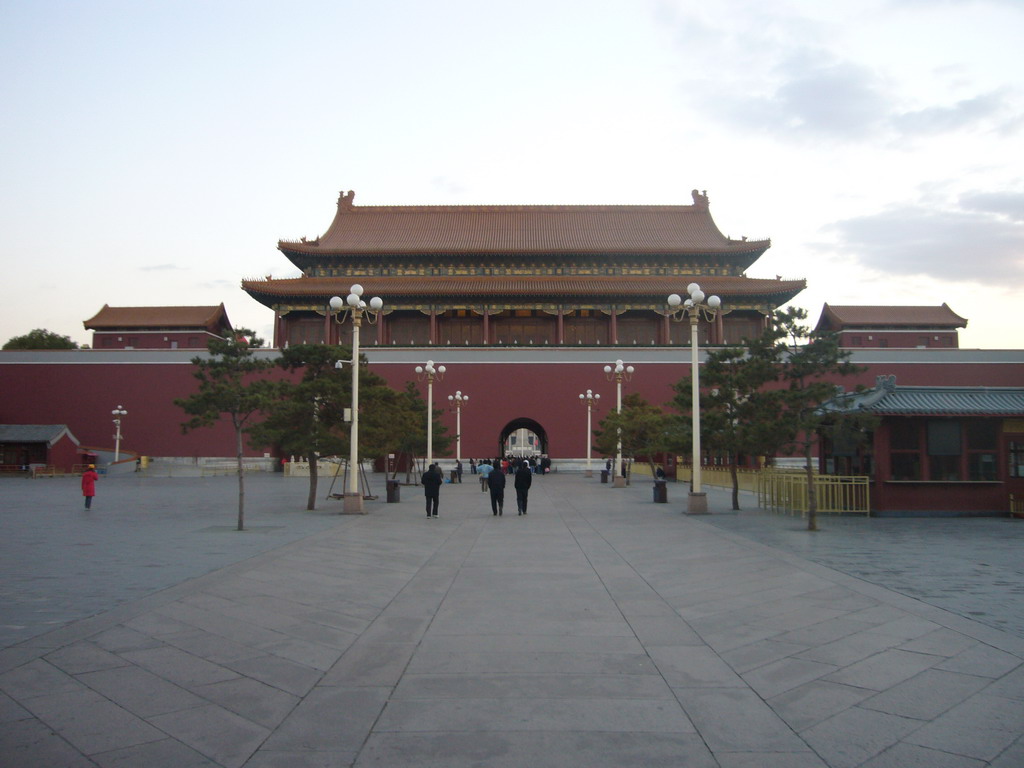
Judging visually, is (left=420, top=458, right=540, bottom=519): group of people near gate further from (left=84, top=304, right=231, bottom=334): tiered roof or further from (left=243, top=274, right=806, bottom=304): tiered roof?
(left=84, top=304, right=231, bottom=334): tiered roof

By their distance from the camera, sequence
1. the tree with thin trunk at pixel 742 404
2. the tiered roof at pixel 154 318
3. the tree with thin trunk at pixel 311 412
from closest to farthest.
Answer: the tree with thin trunk at pixel 742 404 → the tree with thin trunk at pixel 311 412 → the tiered roof at pixel 154 318

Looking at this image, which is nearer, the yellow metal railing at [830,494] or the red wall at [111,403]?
the yellow metal railing at [830,494]

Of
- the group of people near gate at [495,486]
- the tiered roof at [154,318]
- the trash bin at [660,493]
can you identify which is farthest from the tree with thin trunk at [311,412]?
the tiered roof at [154,318]

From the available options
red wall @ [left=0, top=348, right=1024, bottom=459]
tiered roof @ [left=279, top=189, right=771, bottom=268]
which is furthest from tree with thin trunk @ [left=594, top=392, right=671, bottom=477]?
tiered roof @ [left=279, top=189, right=771, bottom=268]

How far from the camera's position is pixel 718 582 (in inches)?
343

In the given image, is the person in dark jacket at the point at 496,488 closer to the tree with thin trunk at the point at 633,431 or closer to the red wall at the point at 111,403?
the tree with thin trunk at the point at 633,431

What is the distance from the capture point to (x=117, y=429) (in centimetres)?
3850

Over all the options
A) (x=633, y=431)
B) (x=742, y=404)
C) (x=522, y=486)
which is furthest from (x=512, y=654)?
(x=633, y=431)

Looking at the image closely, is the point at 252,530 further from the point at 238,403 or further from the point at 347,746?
the point at 347,746

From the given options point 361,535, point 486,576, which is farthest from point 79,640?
point 361,535

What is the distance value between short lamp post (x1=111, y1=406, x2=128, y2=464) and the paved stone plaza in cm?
2802

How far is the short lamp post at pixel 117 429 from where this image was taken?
123 ft

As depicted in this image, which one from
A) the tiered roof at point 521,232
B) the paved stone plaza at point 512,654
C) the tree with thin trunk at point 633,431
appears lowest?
the paved stone plaza at point 512,654

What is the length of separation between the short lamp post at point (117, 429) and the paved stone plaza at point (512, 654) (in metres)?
28.0
